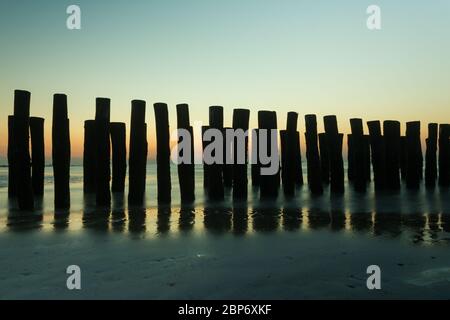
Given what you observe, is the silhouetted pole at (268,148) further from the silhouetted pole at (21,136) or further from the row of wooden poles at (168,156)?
the silhouetted pole at (21,136)

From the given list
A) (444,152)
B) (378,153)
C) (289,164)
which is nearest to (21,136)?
(289,164)

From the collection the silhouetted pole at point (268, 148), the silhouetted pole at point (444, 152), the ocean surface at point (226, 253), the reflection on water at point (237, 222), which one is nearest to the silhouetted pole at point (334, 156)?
the silhouetted pole at point (268, 148)

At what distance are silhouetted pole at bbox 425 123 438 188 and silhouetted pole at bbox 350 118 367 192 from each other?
2.79m

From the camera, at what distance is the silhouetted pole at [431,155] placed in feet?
37.9

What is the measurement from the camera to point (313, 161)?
9.56 m

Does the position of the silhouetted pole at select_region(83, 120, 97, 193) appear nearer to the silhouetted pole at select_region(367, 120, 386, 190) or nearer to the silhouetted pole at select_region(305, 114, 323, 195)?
the silhouetted pole at select_region(305, 114, 323, 195)

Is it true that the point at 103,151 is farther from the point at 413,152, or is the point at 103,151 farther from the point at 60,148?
the point at 413,152

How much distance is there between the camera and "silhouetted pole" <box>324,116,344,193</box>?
9.52 meters

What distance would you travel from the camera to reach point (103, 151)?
711 cm

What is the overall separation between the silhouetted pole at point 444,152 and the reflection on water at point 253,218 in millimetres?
4148

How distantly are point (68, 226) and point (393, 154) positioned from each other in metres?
8.09

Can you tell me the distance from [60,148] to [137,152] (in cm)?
131
